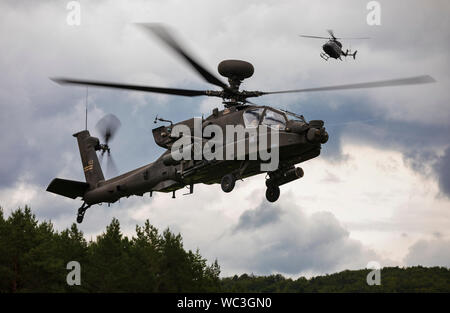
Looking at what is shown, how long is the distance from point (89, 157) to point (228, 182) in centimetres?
1398

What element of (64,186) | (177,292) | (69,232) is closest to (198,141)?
(64,186)

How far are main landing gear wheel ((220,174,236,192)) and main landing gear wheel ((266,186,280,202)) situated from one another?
1950mm

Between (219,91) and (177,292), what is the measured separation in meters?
19.8

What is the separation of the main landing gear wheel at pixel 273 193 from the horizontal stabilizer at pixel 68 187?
1204 cm

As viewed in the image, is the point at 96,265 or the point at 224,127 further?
the point at 96,265

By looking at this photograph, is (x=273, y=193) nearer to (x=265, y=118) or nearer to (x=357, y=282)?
(x=265, y=118)

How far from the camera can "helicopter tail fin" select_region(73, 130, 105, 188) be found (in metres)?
33.6

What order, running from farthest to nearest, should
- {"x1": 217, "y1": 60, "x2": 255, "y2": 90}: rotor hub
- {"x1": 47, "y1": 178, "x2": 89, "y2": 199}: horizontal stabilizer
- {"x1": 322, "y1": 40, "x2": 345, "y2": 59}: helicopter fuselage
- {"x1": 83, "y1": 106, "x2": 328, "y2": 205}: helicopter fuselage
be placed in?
{"x1": 322, "y1": 40, "x2": 345, "y2": 59}: helicopter fuselage → {"x1": 47, "y1": 178, "x2": 89, "y2": 199}: horizontal stabilizer → {"x1": 217, "y1": 60, "x2": 255, "y2": 90}: rotor hub → {"x1": 83, "y1": 106, "x2": 328, "y2": 205}: helicopter fuselage

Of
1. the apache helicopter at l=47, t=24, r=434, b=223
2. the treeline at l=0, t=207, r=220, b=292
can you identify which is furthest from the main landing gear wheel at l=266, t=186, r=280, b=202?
the treeline at l=0, t=207, r=220, b=292

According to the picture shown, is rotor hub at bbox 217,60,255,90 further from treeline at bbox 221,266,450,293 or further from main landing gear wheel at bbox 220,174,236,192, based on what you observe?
treeline at bbox 221,266,450,293

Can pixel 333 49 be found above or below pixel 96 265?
above

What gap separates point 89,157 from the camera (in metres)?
35.4

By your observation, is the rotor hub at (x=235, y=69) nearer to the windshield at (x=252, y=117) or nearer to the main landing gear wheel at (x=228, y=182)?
the windshield at (x=252, y=117)

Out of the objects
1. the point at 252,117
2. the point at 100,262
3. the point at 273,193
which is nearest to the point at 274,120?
the point at 252,117
